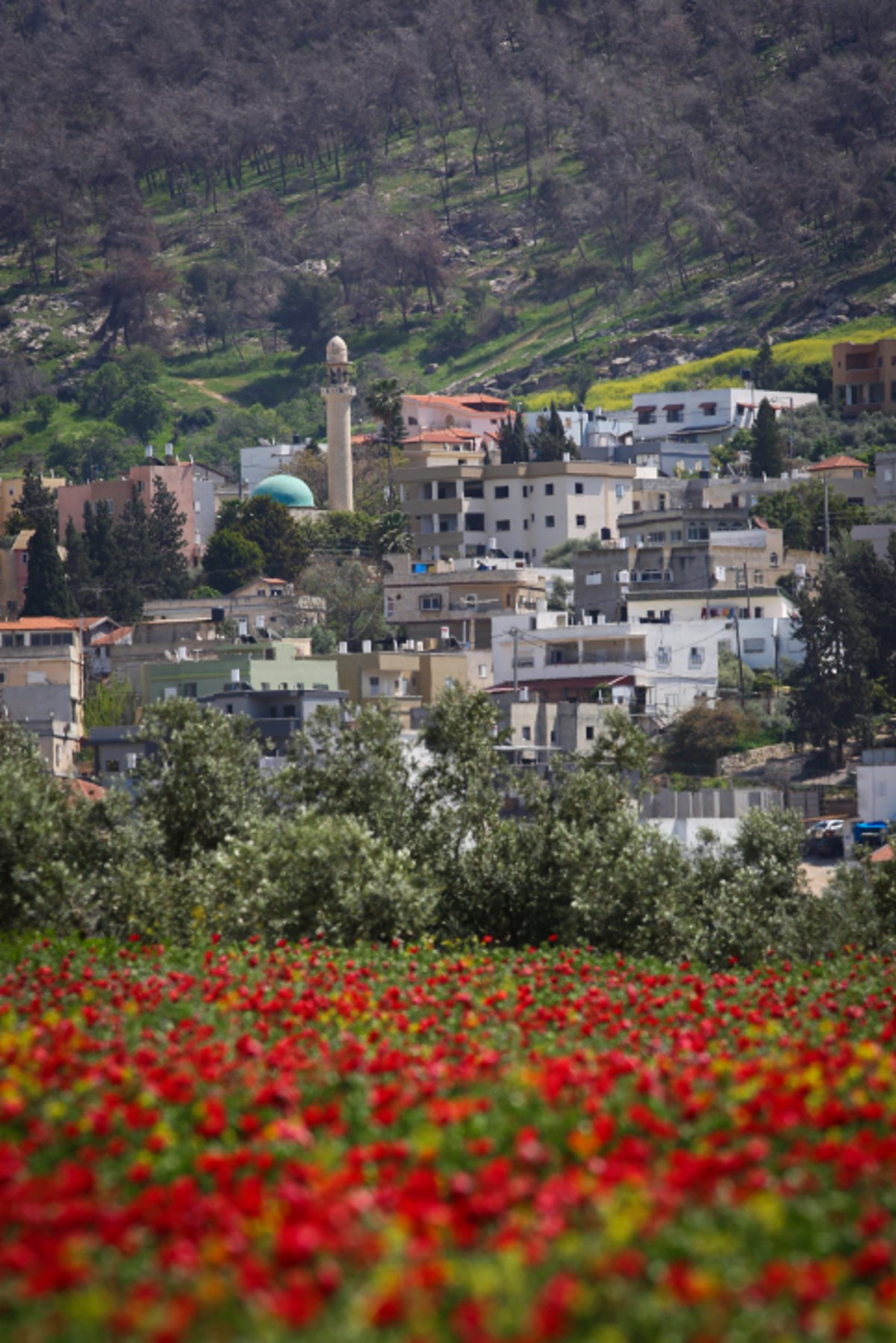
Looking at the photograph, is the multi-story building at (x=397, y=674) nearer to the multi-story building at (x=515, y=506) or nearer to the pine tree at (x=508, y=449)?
the multi-story building at (x=515, y=506)

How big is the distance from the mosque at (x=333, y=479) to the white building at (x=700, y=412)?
56.8 feet

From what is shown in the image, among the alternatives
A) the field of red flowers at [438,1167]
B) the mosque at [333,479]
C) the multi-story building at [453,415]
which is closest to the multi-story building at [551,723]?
the mosque at [333,479]

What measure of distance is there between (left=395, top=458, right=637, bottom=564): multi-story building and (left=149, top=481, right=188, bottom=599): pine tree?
12142 millimetres

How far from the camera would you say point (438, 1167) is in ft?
40.7

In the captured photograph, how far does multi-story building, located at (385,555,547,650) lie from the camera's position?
92.4 meters

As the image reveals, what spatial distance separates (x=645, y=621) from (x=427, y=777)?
4919 centimetres

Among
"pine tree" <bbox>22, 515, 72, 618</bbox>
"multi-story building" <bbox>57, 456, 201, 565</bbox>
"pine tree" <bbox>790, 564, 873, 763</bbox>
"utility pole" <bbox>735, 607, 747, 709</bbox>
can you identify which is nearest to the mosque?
"multi-story building" <bbox>57, 456, 201, 565</bbox>

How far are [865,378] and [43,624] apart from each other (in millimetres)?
63948

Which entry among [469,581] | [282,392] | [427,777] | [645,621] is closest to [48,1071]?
[427,777]

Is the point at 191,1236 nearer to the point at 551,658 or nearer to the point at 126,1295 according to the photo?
the point at 126,1295

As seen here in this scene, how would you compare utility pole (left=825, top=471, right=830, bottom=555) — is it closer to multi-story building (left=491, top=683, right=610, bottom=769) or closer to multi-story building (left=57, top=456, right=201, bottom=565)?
multi-story building (left=491, top=683, right=610, bottom=769)

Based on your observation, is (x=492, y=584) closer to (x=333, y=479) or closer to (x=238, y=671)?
(x=238, y=671)

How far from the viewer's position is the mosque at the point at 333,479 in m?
126

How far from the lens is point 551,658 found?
276ft
